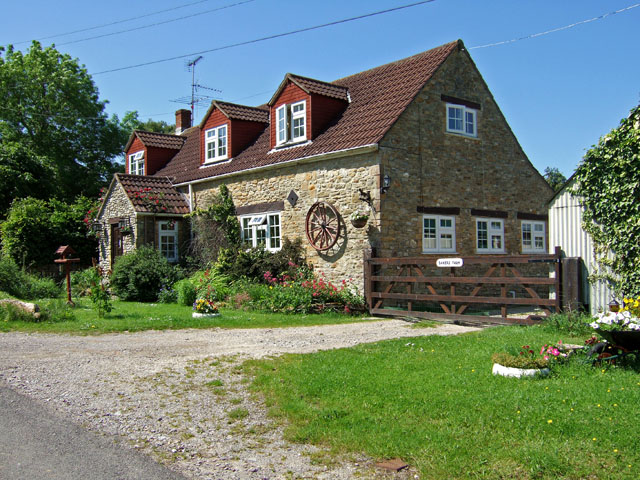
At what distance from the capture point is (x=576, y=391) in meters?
6.10

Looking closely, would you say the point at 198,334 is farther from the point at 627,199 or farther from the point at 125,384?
the point at 627,199

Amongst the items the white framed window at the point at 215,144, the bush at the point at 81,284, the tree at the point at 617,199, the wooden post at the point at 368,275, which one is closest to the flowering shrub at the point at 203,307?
the wooden post at the point at 368,275

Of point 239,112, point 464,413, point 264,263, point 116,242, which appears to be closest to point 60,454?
point 464,413

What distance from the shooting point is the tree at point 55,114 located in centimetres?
3869

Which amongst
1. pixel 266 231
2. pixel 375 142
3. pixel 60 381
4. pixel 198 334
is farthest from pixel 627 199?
pixel 266 231

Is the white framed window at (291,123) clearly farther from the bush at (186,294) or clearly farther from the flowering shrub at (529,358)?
the flowering shrub at (529,358)

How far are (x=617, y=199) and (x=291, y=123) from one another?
11.9 m

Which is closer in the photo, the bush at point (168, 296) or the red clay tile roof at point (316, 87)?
the bush at point (168, 296)

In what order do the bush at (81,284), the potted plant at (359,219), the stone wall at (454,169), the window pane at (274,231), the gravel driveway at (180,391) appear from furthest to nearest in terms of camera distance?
the bush at (81,284) < the window pane at (274,231) < the stone wall at (454,169) < the potted plant at (359,219) < the gravel driveway at (180,391)

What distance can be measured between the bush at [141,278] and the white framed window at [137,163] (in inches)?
409

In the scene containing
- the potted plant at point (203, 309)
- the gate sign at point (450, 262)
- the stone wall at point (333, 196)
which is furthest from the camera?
the stone wall at point (333, 196)

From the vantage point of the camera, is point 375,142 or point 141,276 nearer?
point 375,142

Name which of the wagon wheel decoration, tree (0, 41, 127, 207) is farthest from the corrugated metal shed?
tree (0, 41, 127, 207)

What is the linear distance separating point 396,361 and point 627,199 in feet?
19.6
